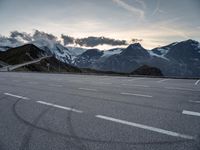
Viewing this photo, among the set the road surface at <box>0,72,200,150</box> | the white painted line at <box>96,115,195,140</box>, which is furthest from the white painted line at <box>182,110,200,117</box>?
the white painted line at <box>96,115,195,140</box>

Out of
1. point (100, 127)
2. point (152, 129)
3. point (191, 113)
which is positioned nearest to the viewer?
point (152, 129)

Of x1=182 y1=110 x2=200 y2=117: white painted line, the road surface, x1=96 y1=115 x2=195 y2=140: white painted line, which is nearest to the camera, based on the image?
the road surface

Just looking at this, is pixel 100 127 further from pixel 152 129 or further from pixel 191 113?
pixel 191 113

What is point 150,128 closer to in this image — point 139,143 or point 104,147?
point 139,143

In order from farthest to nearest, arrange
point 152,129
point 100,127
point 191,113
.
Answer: point 191,113
point 100,127
point 152,129

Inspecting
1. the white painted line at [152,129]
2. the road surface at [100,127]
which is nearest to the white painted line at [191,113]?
the road surface at [100,127]

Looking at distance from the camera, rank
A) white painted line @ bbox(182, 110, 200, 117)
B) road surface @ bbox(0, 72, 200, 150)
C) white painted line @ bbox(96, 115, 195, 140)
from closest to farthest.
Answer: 1. road surface @ bbox(0, 72, 200, 150)
2. white painted line @ bbox(96, 115, 195, 140)
3. white painted line @ bbox(182, 110, 200, 117)

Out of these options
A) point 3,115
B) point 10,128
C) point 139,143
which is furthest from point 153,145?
point 3,115

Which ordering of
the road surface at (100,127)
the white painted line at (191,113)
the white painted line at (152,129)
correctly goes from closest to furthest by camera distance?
the road surface at (100,127) → the white painted line at (152,129) → the white painted line at (191,113)

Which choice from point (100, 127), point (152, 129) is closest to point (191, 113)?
point (152, 129)

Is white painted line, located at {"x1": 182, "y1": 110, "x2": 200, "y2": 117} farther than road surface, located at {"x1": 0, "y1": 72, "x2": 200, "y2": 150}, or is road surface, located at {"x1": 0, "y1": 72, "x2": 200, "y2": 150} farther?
white painted line, located at {"x1": 182, "y1": 110, "x2": 200, "y2": 117}

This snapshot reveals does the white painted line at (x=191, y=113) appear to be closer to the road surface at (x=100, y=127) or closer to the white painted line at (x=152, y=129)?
the road surface at (x=100, y=127)

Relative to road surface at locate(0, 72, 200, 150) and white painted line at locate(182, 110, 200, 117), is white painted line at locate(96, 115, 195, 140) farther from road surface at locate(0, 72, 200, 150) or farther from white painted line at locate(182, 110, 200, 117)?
white painted line at locate(182, 110, 200, 117)

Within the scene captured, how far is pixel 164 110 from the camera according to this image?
6.62m
